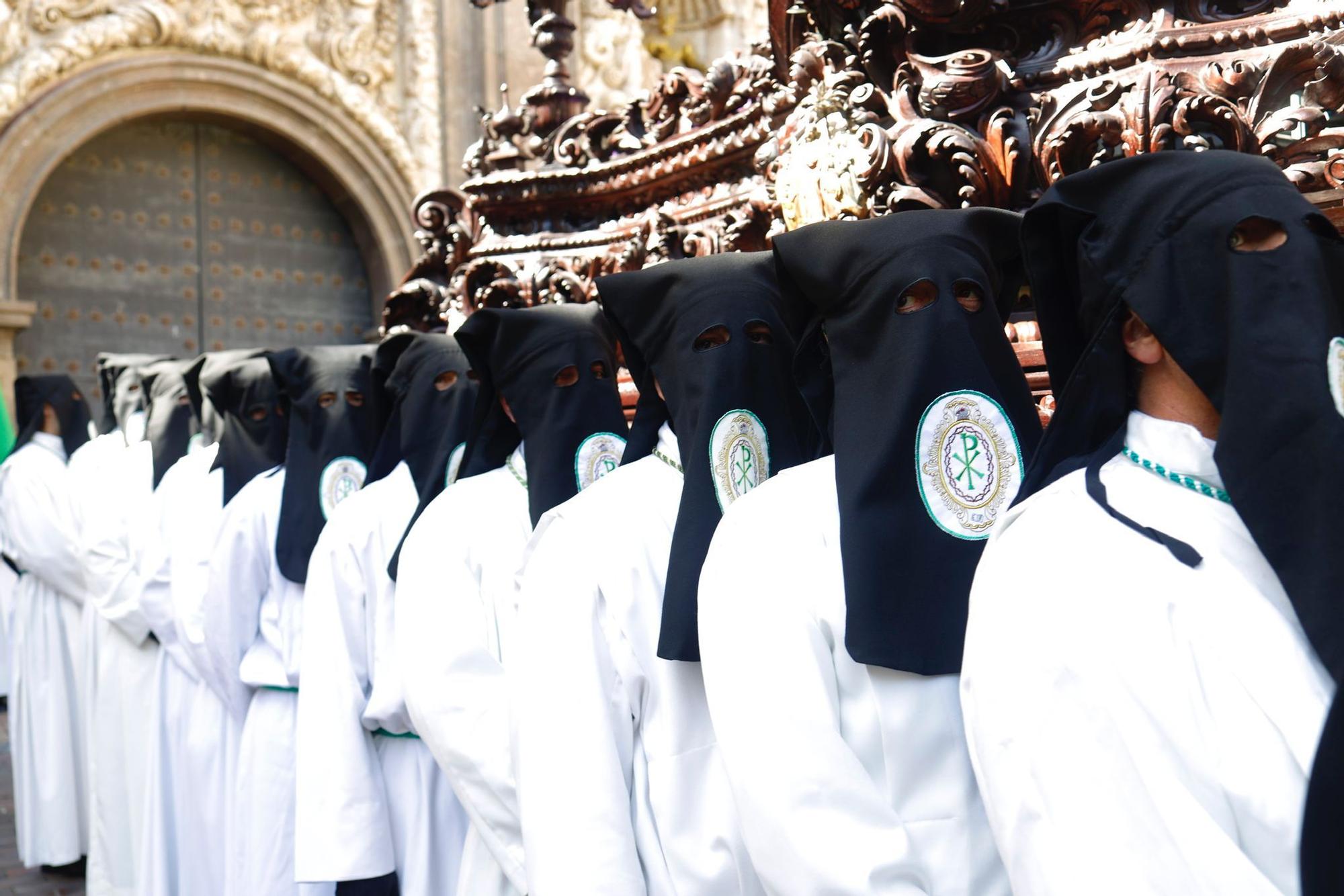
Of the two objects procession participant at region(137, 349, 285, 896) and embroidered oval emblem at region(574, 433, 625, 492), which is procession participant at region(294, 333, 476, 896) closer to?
embroidered oval emblem at region(574, 433, 625, 492)

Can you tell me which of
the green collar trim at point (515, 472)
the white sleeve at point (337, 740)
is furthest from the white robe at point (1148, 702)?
the white sleeve at point (337, 740)

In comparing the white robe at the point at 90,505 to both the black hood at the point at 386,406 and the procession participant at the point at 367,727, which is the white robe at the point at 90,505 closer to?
the black hood at the point at 386,406

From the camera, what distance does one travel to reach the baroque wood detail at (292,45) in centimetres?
1088

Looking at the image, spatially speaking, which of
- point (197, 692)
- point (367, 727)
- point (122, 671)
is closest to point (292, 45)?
point (122, 671)

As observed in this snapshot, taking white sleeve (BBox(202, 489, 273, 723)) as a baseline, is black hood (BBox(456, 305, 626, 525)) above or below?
above

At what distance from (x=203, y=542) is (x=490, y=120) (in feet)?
9.06

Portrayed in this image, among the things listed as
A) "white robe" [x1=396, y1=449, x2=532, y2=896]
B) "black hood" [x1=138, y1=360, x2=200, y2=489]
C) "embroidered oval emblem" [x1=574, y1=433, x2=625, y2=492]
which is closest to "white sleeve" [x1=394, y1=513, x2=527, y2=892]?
"white robe" [x1=396, y1=449, x2=532, y2=896]

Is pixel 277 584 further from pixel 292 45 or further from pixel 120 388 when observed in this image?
pixel 292 45

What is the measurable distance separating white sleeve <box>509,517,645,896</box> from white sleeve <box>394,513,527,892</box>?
37 cm

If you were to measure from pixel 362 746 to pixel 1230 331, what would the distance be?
105 inches

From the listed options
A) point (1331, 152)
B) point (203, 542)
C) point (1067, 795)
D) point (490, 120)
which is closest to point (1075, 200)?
point (1067, 795)

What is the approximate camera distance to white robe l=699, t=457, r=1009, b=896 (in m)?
1.87

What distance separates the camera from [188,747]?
4.96 meters

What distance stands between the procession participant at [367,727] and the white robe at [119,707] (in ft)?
6.52
